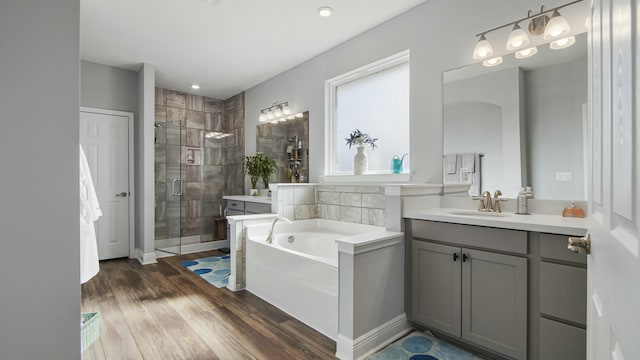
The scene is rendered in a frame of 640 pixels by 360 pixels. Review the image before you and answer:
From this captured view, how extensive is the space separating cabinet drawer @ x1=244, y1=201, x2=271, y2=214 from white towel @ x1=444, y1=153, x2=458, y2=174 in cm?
210

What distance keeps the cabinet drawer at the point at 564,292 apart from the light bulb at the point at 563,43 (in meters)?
1.41

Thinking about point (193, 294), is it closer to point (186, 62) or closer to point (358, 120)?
point (358, 120)

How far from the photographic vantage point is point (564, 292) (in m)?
1.55

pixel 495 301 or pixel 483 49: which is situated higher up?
pixel 483 49

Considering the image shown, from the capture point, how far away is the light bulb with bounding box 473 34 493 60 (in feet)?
Result: 7.41

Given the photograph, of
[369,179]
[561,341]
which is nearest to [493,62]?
[369,179]

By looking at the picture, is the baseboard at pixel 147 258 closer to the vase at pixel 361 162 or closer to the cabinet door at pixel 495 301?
the vase at pixel 361 162

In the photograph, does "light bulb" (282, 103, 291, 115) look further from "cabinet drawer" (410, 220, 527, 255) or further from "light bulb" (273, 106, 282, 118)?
"cabinet drawer" (410, 220, 527, 255)

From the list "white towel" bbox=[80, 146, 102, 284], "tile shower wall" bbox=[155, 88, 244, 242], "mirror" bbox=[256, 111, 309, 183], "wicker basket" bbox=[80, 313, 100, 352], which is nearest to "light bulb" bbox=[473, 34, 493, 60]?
"mirror" bbox=[256, 111, 309, 183]

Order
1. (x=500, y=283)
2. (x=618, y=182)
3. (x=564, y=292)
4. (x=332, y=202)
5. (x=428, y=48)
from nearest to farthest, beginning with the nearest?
1. (x=618, y=182)
2. (x=564, y=292)
3. (x=500, y=283)
4. (x=428, y=48)
5. (x=332, y=202)

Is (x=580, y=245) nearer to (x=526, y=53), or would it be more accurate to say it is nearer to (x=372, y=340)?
(x=372, y=340)

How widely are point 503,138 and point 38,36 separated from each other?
2.62 meters

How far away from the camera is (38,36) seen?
1125mm

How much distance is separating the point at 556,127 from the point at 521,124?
0.20m
